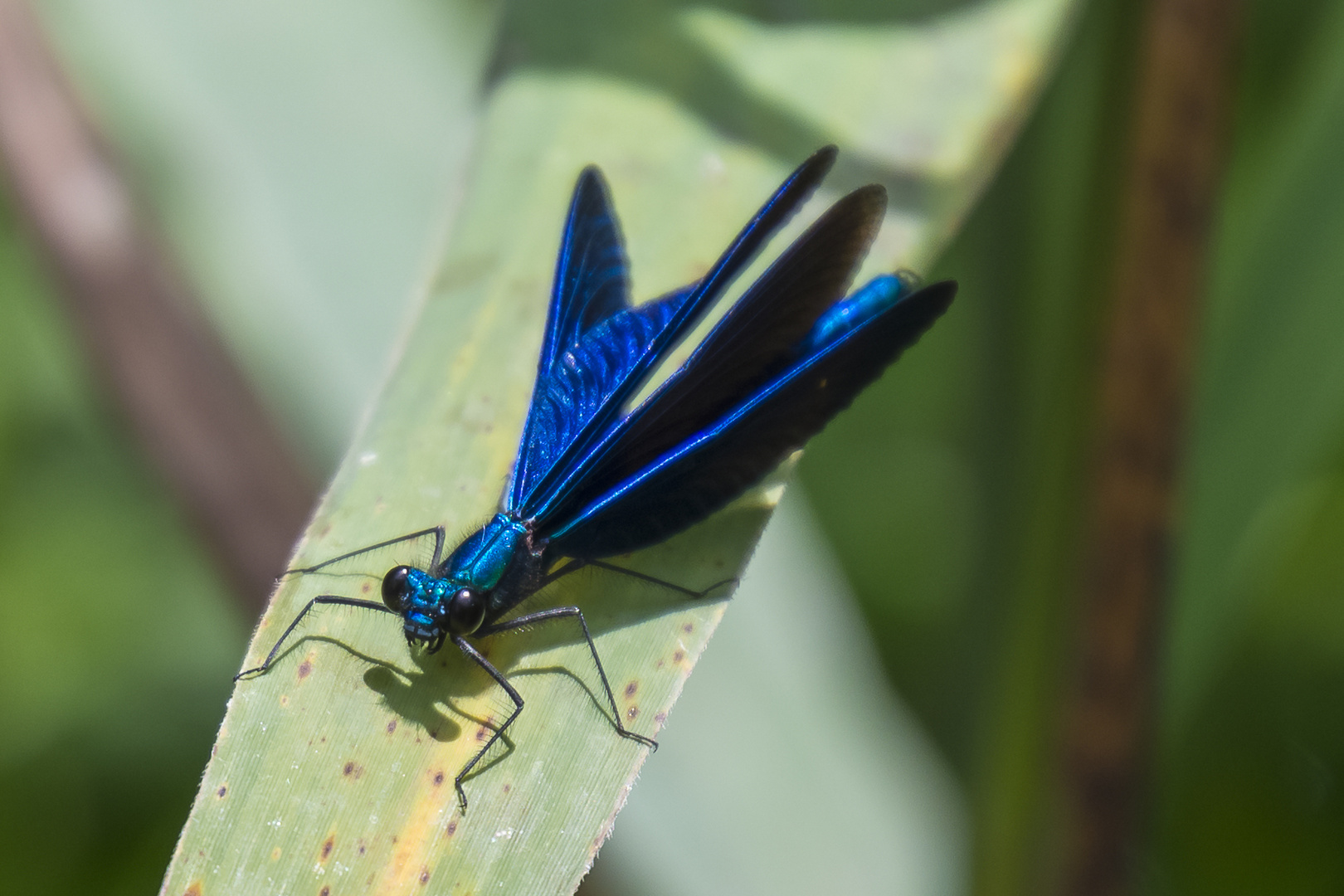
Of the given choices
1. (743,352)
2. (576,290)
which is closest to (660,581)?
(743,352)

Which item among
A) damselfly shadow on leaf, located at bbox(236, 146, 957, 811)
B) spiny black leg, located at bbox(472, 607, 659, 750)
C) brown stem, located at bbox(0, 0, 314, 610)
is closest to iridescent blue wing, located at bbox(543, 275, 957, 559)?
damselfly shadow on leaf, located at bbox(236, 146, 957, 811)

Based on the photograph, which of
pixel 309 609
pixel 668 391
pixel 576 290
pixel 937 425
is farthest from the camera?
pixel 937 425

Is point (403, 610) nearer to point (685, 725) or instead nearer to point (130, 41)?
point (685, 725)

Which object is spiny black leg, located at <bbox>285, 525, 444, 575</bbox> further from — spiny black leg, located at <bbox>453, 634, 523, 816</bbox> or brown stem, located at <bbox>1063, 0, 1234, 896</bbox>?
brown stem, located at <bbox>1063, 0, 1234, 896</bbox>

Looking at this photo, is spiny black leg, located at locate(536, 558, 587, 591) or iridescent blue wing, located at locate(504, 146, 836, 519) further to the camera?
spiny black leg, located at locate(536, 558, 587, 591)

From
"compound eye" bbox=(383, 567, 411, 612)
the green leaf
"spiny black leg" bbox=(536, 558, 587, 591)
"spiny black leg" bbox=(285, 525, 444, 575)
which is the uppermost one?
the green leaf

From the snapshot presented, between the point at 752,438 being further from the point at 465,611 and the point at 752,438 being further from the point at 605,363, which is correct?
the point at 465,611
